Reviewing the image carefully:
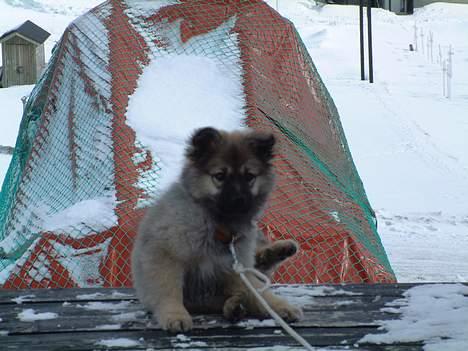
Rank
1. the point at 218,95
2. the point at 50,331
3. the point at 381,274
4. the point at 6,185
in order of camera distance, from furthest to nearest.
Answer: the point at 6,185 < the point at 218,95 < the point at 381,274 < the point at 50,331

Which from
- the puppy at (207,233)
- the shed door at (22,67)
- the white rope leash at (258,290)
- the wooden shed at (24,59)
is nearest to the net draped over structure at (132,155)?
the puppy at (207,233)

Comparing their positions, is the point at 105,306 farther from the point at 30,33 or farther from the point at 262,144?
the point at 30,33

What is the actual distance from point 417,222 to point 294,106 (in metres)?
3.84

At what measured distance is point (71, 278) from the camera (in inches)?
209

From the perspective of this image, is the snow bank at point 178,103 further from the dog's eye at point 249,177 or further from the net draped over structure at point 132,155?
the dog's eye at point 249,177

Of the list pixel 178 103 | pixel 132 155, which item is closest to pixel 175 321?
pixel 132 155

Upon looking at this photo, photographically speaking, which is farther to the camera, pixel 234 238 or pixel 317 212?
pixel 317 212

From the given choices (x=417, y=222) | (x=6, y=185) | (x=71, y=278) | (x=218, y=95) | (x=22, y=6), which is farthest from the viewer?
(x=22, y=6)

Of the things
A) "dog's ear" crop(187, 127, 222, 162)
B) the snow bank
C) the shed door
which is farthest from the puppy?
the shed door

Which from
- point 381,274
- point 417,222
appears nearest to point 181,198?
point 381,274

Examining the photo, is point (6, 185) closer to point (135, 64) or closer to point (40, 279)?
point (135, 64)

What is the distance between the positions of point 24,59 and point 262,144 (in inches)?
762

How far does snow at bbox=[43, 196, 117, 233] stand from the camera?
5363 mm

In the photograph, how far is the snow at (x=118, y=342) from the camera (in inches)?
123
